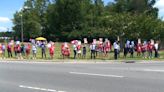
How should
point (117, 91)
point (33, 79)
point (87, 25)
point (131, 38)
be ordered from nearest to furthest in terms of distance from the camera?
point (117, 91), point (33, 79), point (131, 38), point (87, 25)

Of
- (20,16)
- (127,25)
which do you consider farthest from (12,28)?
(127,25)

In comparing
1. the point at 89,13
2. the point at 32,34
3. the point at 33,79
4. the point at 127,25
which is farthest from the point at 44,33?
the point at 33,79

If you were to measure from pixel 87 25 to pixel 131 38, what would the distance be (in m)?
48.1

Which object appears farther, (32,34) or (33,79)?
(32,34)

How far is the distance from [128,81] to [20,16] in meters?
93.9

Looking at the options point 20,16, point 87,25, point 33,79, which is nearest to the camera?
point 33,79

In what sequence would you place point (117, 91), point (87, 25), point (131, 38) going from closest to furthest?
point (117, 91) → point (131, 38) → point (87, 25)

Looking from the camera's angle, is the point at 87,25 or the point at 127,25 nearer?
the point at 127,25

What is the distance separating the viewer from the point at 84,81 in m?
16.1

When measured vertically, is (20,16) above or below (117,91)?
above

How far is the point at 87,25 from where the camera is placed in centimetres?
9856

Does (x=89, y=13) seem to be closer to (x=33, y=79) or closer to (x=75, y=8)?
(x=75, y=8)

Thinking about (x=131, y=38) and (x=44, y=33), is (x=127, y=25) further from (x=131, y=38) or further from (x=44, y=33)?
(x=44, y=33)

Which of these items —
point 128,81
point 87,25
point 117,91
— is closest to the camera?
point 117,91
